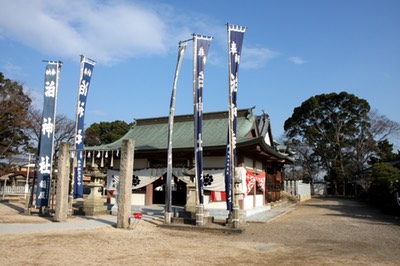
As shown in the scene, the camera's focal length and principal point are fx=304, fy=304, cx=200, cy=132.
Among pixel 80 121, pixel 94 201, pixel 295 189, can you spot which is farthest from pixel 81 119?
pixel 295 189

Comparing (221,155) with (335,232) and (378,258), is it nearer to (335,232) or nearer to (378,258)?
(335,232)

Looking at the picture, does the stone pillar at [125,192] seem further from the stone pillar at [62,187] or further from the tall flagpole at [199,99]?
the stone pillar at [62,187]

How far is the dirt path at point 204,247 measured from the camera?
6.83m

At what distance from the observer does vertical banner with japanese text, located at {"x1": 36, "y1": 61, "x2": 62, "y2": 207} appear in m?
13.7

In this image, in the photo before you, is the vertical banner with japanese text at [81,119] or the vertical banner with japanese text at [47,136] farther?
the vertical banner with japanese text at [81,119]

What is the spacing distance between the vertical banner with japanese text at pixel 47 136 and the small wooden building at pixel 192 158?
6.03 feet

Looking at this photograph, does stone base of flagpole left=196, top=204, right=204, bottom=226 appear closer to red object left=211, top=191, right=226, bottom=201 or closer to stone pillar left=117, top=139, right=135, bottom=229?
stone pillar left=117, top=139, right=135, bottom=229

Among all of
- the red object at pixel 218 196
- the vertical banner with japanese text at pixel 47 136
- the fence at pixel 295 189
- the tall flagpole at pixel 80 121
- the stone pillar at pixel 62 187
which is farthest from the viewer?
the fence at pixel 295 189

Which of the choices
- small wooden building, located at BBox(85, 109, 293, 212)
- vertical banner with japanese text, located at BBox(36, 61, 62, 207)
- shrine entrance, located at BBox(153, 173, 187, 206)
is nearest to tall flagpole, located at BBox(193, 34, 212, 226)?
small wooden building, located at BBox(85, 109, 293, 212)

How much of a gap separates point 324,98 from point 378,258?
39.6 metres

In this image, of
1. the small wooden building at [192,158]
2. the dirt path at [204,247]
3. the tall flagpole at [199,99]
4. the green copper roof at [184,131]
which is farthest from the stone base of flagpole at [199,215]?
the green copper roof at [184,131]

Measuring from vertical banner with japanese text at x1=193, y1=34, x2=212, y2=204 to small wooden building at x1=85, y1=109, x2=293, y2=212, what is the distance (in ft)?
5.90

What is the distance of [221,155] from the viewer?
635 inches

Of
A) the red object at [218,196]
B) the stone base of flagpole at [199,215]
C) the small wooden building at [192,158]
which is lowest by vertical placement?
the stone base of flagpole at [199,215]
